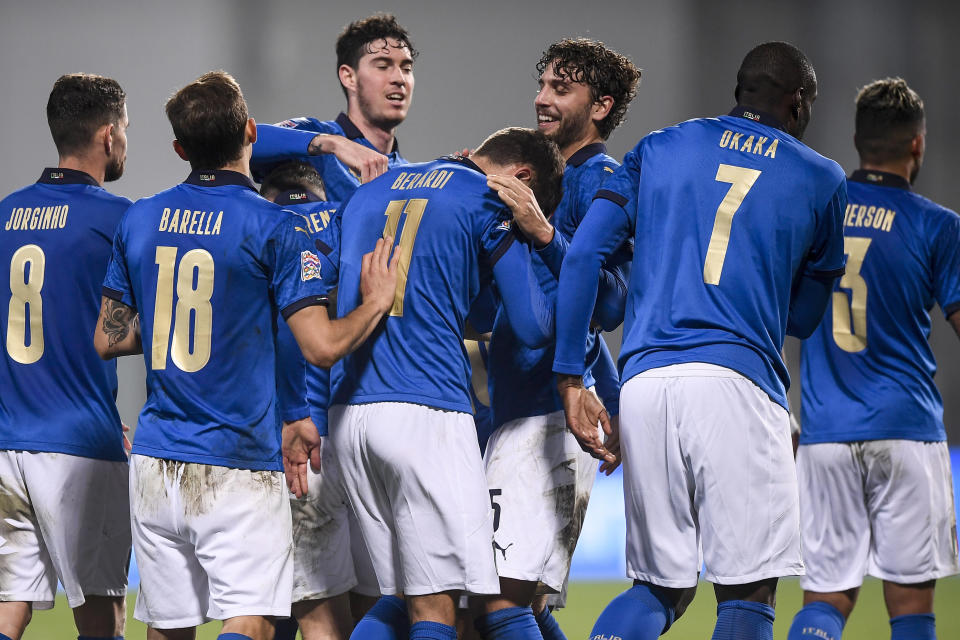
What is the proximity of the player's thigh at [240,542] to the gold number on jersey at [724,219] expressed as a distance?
1.48 meters

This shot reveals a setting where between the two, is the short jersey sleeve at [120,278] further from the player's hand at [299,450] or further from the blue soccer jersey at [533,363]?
the blue soccer jersey at [533,363]

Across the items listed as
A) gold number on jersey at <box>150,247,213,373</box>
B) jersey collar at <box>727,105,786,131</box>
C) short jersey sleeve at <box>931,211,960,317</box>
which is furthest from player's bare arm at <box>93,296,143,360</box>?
short jersey sleeve at <box>931,211,960,317</box>

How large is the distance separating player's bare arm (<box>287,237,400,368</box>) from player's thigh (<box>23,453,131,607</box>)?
1045 mm

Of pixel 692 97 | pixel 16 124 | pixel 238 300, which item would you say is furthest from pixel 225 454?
pixel 692 97

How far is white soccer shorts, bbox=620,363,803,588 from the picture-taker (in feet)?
10.7

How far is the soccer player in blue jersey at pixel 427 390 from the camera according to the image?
3408 mm

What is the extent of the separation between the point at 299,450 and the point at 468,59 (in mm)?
9362

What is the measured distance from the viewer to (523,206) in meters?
3.59

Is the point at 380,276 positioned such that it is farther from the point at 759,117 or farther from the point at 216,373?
the point at 759,117

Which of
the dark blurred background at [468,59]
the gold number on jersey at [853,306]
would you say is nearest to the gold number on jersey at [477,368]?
the gold number on jersey at [853,306]

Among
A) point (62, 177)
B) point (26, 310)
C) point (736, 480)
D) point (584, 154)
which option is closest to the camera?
point (736, 480)

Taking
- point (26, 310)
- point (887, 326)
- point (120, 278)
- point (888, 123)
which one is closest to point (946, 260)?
point (887, 326)

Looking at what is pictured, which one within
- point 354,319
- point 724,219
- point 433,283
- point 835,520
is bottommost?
point 835,520

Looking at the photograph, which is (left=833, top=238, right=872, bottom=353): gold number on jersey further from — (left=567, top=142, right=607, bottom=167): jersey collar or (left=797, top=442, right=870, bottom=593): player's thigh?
(left=567, top=142, right=607, bottom=167): jersey collar
